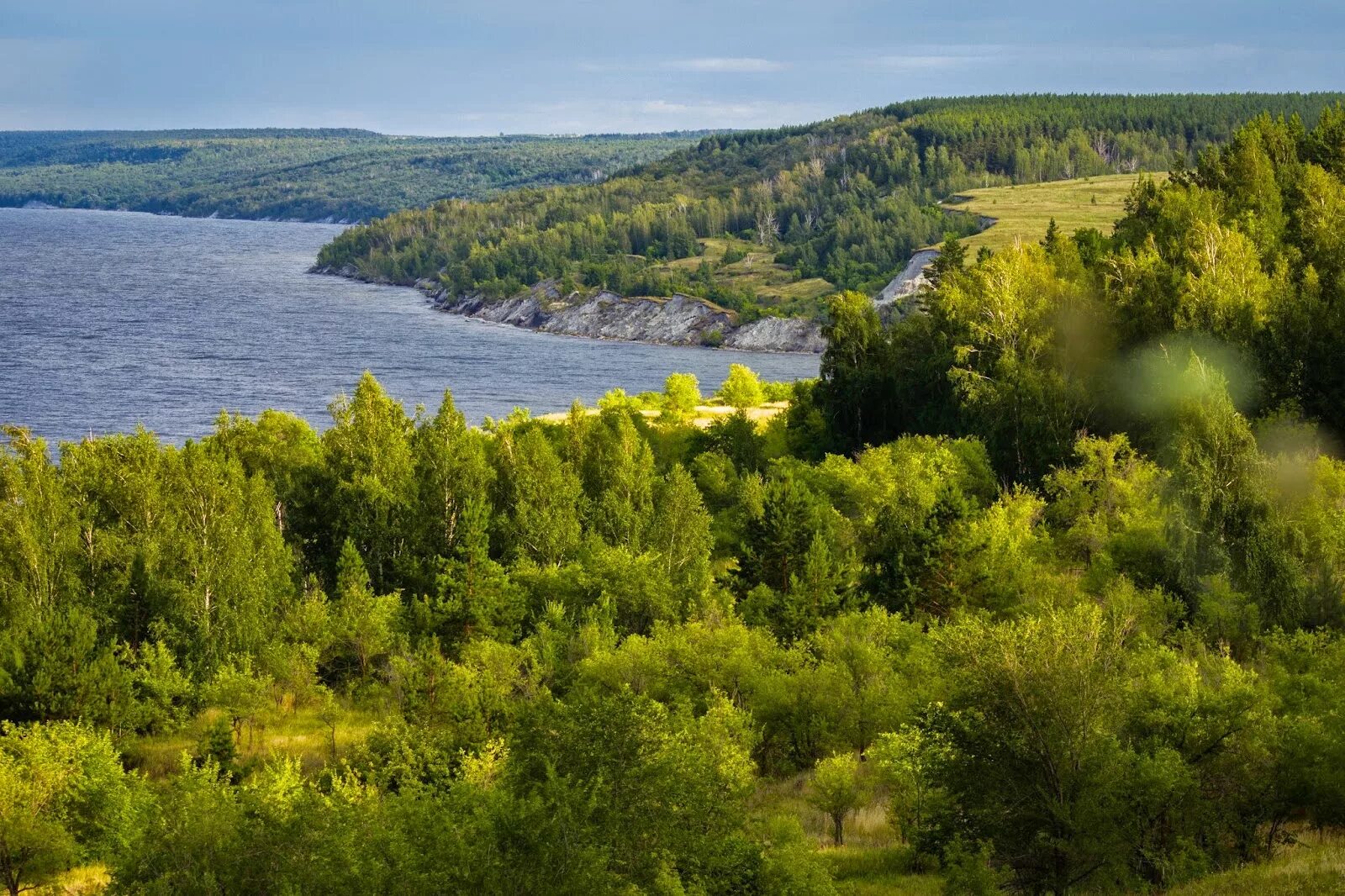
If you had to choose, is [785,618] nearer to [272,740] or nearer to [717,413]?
[272,740]

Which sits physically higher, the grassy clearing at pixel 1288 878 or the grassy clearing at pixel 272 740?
the grassy clearing at pixel 1288 878

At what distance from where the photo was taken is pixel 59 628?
5709 centimetres

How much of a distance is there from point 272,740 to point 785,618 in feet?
69.4

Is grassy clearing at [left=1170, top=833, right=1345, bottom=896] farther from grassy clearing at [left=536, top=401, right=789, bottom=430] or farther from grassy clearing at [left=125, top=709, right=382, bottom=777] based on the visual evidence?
grassy clearing at [left=536, top=401, right=789, bottom=430]

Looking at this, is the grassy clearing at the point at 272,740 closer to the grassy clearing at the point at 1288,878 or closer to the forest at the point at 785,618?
the forest at the point at 785,618

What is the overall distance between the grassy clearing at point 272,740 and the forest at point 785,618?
25 centimetres

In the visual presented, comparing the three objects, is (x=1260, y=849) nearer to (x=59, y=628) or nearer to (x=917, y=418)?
(x=59, y=628)

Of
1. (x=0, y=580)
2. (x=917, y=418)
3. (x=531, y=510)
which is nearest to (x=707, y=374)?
(x=917, y=418)

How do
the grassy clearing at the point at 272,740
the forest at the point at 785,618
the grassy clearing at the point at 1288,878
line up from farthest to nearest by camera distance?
the grassy clearing at the point at 272,740, the forest at the point at 785,618, the grassy clearing at the point at 1288,878

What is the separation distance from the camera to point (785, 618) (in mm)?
59125

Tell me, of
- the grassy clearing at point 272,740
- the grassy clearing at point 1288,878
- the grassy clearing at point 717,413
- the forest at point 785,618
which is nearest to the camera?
the grassy clearing at point 1288,878

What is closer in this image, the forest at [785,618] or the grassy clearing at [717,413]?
the forest at [785,618]

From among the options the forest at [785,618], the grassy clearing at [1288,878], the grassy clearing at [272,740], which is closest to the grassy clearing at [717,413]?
the forest at [785,618]

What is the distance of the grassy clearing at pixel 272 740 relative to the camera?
54219 millimetres
